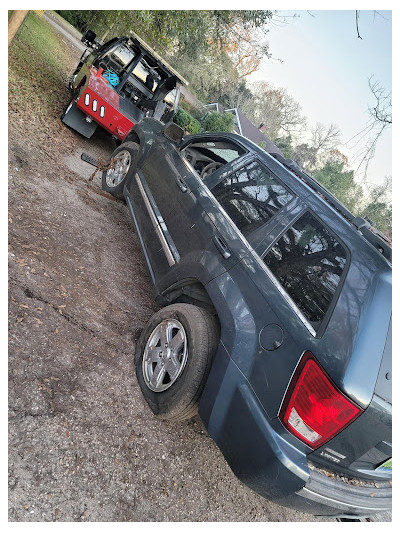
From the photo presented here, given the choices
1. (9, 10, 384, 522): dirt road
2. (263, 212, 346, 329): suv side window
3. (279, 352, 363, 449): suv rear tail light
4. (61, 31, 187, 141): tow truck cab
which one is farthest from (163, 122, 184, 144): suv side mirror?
(279, 352, 363, 449): suv rear tail light

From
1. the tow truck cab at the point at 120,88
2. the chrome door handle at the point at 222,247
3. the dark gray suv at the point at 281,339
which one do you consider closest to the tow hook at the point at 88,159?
the tow truck cab at the point at 120,88

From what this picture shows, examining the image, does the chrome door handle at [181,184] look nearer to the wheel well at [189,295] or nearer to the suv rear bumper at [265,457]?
the wheel well at [189,295]

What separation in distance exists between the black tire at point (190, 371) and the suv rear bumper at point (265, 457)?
102 millimetres

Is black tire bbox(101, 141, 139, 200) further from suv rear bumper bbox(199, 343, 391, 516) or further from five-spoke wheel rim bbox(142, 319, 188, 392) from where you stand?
suv rear bumper bbox(199, 343, 391, 516)

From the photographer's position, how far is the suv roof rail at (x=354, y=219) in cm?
238

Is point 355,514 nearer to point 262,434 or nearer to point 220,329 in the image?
point 262,434

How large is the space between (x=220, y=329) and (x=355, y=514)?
1289mm

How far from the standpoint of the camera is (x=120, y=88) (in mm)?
6875

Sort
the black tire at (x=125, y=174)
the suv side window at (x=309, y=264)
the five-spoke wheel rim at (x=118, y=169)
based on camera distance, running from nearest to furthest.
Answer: the suv side window at (x=309, y=264) → the black tire at (x=125, y=174) → the five-spoke wheel rim at (x=118, y=169)

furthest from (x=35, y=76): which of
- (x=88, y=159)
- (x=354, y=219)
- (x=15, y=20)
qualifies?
(x=354, y=219)

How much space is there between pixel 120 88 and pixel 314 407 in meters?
6.68

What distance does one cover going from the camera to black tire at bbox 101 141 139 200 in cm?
462

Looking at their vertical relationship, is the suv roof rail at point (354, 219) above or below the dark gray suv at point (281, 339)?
above

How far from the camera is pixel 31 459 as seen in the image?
1969 mm
